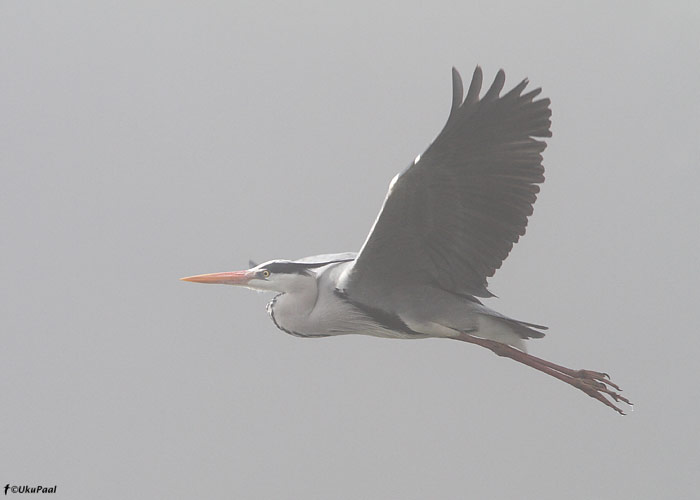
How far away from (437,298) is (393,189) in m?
0.78

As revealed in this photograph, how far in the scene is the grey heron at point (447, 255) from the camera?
4.66 m

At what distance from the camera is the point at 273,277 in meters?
5.39

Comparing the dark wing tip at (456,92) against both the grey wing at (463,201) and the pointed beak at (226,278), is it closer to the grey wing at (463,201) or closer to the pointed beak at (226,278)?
the grey wing at (463,201)

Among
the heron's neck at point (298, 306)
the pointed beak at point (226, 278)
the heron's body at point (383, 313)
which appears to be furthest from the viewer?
the pointed beak at point (226, 278)

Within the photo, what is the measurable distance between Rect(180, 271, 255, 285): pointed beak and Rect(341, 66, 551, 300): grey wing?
633mm

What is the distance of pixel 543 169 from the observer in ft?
15.7

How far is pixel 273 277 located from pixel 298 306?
0.22 m

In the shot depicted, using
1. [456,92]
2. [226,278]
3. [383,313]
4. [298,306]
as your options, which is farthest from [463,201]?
[226,278]

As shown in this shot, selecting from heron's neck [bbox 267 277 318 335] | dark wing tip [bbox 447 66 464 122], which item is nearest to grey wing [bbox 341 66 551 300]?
dark wing tip [bbox 447 66 464 122]

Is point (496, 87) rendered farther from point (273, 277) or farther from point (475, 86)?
point (273, 277)

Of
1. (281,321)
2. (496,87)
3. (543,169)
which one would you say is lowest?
(281,321)

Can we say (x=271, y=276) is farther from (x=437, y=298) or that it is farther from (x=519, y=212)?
(x=519, y=212)

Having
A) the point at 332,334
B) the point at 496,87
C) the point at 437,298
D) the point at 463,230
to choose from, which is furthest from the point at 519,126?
the point at 332,334

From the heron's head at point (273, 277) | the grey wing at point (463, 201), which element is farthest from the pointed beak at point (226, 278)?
the grey wing at point (463, 201)
